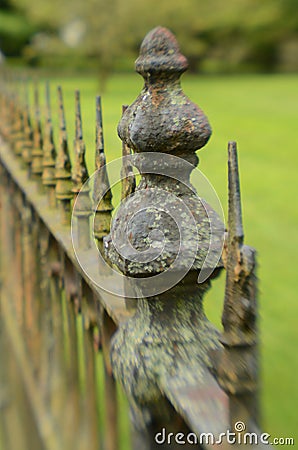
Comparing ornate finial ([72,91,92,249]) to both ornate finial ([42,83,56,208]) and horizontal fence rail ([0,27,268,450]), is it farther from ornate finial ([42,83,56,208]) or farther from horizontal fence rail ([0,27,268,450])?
ornate finial ([42,83,56,208])

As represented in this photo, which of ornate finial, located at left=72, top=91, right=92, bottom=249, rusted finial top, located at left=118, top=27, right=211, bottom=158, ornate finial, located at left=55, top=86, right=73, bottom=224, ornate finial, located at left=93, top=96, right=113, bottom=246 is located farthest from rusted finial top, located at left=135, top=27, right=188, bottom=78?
ornate finial, located at left=55, top=86, right=73, bottom=224

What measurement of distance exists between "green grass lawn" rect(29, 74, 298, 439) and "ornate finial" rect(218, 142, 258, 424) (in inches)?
42.5

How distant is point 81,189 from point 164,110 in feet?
1.34

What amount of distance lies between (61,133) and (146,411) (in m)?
0.66

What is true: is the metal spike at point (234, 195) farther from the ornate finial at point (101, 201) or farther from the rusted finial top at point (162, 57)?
the ornate finial at point (101, 201)

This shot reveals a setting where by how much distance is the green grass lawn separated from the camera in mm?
1989

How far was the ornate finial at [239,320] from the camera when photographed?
49 cm

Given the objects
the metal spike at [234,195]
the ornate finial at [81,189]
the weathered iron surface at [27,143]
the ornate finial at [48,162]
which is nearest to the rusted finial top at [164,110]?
the metal spike at [234,195]

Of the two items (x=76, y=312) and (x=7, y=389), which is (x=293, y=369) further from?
(x=76, y=312)

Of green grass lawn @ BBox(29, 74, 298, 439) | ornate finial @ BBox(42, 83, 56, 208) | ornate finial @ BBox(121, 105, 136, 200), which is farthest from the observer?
green grass lawn @ BBox(29, 74, 298, 439)

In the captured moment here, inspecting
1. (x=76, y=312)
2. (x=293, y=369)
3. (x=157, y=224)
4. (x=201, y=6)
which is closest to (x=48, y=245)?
(x=76, y=312)

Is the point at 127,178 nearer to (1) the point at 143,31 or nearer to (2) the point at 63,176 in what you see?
(2) the point at 63,176

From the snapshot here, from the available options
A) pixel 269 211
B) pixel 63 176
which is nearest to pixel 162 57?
pixel 63 176

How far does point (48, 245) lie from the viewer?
1264mm
